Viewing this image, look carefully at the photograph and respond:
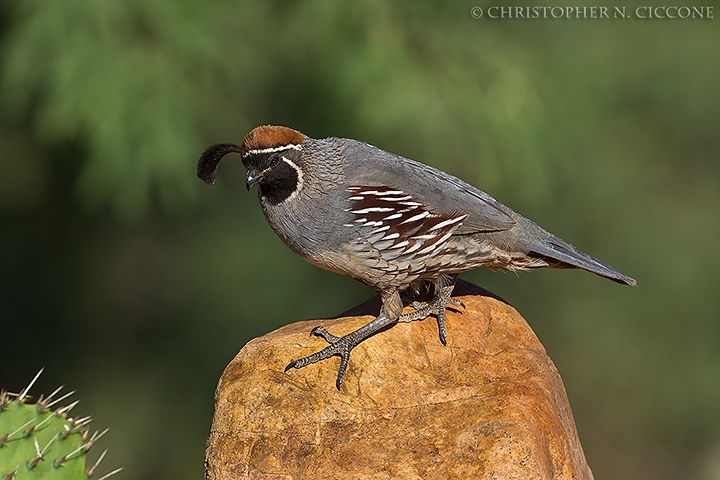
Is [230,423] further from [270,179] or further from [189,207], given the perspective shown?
[189,207]

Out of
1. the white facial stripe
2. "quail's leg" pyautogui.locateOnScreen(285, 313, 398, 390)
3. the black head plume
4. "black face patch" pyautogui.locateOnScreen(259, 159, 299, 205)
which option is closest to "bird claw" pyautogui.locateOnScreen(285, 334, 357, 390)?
"quail's leg" pyautogui.locateOnScreen(285, 313, 398, 390)

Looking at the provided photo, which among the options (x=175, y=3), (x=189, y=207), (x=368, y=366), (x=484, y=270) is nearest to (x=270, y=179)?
(x=368, y=366)

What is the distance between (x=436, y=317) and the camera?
420cm

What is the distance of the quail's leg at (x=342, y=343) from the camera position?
12.6ft

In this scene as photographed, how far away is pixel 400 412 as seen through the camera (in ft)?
12.0

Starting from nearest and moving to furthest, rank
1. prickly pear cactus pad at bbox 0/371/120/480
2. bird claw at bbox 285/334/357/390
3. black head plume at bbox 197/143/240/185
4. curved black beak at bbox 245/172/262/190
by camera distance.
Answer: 1. prickly pear cactus pad at bbox 0/371/120/480
2. bird claw at bbox 285/334/357/390
3. curved black beak at bbox 245/172/262/190
4. black head plume at bbox 197/143/240/185

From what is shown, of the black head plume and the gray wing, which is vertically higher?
the black head plume

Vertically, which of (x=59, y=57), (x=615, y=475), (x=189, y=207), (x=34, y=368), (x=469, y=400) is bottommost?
Result: (x=615, y=475)

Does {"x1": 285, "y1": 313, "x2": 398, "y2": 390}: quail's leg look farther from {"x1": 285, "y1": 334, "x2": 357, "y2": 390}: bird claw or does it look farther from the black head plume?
the black head plume

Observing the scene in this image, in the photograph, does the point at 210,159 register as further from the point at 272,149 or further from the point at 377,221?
the point at 377,221

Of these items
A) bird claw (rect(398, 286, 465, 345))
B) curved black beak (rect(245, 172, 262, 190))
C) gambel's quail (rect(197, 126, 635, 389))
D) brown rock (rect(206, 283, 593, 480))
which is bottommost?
brown rock (rect(206, 283, 593, 480))

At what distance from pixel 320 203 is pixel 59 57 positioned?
217 cm

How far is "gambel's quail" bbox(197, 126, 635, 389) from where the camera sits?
3986 mm

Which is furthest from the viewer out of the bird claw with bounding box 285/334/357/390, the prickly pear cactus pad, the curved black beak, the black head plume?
the black head plume
